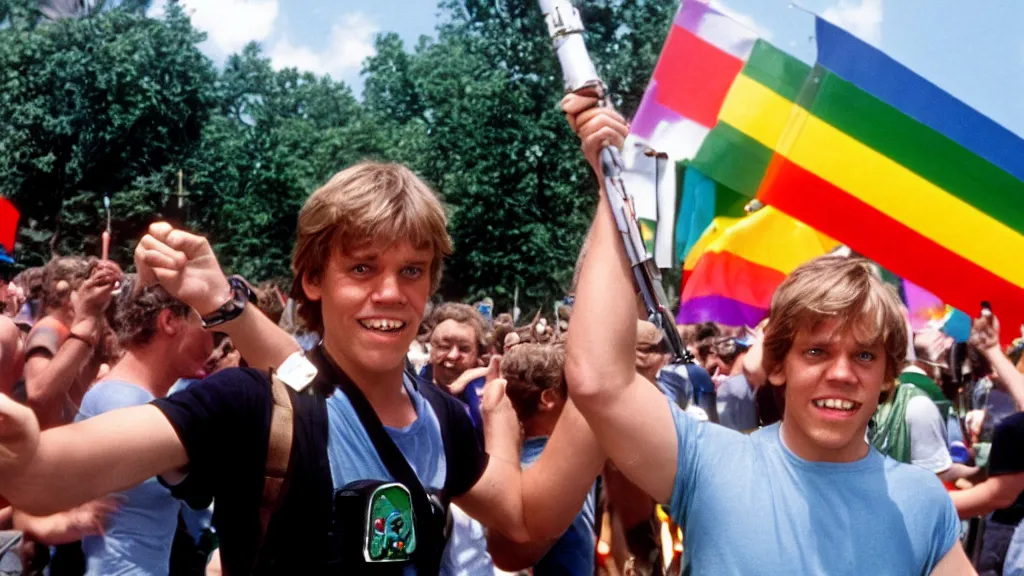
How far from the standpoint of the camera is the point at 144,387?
402 cm

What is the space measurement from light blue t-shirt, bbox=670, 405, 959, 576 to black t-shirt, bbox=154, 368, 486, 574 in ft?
2.40

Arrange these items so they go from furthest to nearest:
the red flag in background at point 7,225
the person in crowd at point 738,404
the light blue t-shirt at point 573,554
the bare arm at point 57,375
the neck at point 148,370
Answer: the red flag in background at point 7,225, the person in crowd at point 738,404, the bare arm at point 57,375, the light blue t-shirt at point 573,554, the neck at point 148,370

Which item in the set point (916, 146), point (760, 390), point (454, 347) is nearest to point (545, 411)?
point (760, 390)

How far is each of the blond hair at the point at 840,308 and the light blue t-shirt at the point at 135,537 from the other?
2.02 m

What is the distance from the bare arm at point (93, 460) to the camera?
1.84m

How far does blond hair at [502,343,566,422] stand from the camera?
4.54m

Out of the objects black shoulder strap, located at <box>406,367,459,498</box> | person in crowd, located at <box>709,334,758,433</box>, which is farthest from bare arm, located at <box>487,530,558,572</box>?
person in crowd, located at <box>709,334,758,433</box>

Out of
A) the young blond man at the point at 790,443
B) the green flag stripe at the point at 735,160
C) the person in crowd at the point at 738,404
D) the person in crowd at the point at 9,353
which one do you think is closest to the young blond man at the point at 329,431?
the young blond man at the point at 790,443

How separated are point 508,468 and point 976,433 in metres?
5.70

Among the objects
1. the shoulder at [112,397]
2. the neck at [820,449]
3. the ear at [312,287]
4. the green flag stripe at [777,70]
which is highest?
the green flag stripe at [777,70]

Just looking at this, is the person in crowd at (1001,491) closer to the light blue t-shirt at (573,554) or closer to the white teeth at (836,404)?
the light blue t-shirt at (573,554)

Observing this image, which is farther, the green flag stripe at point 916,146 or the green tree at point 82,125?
the green tree at point 82,125

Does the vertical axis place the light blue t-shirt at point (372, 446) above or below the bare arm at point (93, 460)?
above

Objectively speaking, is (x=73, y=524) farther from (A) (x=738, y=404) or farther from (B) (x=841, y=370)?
(A) (x=738, y=404)
